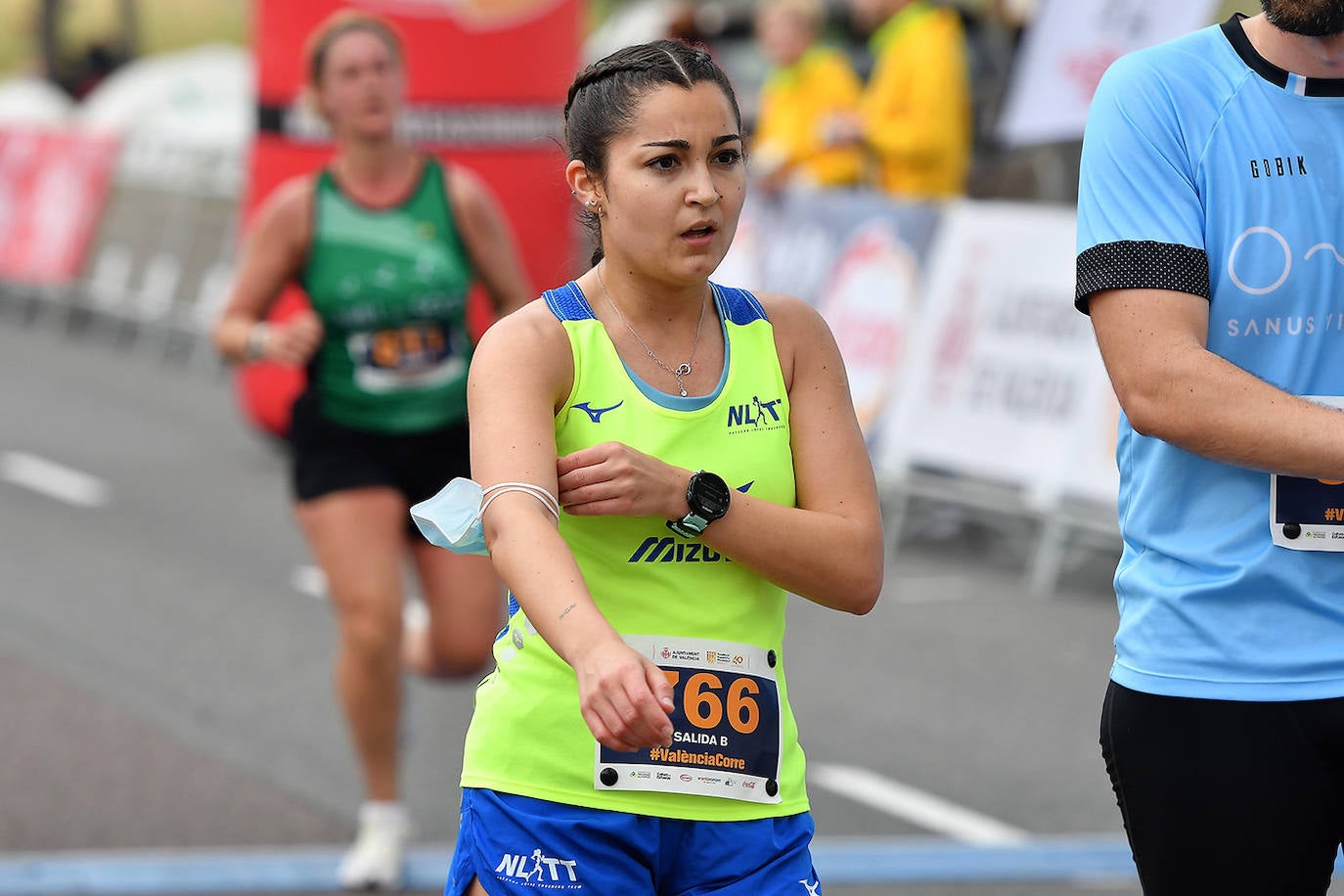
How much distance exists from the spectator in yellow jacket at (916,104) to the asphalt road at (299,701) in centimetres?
205

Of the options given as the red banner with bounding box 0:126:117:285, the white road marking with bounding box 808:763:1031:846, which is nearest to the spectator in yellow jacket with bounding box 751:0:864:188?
the white road marking with bounding box 808:763:1031:846

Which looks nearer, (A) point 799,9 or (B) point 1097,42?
(B) point 1097,42

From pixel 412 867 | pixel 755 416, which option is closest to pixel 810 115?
pixel 412 867

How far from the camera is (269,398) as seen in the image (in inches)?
434

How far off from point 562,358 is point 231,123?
15.6 meters

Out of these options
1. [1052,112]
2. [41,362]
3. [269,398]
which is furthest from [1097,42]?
[41,362]

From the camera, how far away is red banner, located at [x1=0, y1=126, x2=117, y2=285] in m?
16.8

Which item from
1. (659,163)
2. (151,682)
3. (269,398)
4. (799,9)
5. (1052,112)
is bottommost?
(151,682)

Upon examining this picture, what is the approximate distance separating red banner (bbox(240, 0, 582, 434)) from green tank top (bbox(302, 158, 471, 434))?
4.91 meters

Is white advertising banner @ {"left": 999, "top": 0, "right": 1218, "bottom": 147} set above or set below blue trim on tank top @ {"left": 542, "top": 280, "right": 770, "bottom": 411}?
above

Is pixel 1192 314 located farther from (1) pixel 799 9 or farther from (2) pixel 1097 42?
(1) pixel 799 9

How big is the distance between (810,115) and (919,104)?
1.24 m

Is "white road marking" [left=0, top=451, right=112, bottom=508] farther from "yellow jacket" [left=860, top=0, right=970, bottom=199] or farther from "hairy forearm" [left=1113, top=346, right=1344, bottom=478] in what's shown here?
A: "hairy forearm" [left=1113, top=346, right=1344, bottom=478]

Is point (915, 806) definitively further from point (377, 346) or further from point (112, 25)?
point (112, 25)
